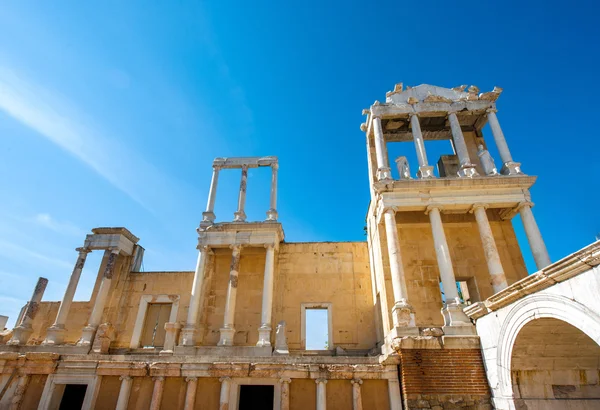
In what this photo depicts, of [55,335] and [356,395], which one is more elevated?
[55,335]

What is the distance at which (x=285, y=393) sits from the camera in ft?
34.0

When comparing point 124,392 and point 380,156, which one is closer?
point 124,392

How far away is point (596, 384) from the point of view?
8516mm

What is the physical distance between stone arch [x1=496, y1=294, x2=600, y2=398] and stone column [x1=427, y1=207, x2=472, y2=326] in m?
1.90

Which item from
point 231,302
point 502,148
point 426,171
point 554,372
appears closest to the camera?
point 554,372

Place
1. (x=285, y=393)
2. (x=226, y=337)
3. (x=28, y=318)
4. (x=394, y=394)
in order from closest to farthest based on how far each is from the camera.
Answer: (x=394, y=394) < (x=285, y=393) < (x=226, y=337) < (x=28, y=318)

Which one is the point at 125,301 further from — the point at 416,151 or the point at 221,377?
the point at 416,151

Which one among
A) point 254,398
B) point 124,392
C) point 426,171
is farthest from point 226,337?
point 426,171

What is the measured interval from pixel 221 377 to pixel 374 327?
7.87m

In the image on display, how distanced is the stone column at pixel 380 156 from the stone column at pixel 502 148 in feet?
15.7

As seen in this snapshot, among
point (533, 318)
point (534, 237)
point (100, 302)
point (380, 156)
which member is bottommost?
point (533, 318)

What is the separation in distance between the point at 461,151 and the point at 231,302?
12255 millimetres

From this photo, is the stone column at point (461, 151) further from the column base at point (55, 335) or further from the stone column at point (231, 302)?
the column base at point (55, 335)

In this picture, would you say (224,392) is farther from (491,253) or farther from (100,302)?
(100,302)
